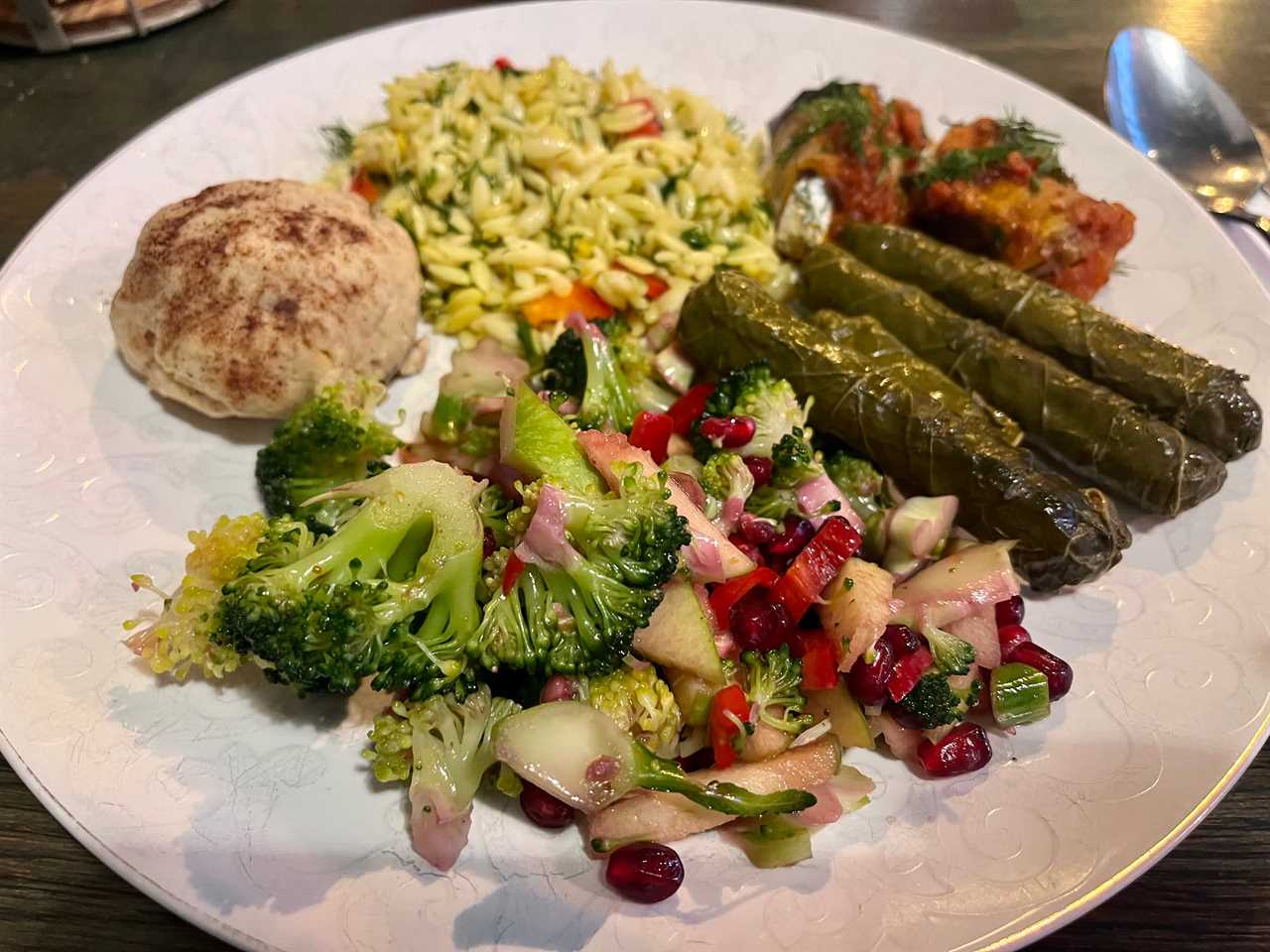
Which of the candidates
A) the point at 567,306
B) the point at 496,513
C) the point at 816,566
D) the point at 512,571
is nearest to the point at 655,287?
the point at 567,306

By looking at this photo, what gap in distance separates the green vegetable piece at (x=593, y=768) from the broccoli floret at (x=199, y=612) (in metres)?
1.01

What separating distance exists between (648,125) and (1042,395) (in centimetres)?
258

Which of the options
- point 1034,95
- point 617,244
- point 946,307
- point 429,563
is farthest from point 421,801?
point 1034,95

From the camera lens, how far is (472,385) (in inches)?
145

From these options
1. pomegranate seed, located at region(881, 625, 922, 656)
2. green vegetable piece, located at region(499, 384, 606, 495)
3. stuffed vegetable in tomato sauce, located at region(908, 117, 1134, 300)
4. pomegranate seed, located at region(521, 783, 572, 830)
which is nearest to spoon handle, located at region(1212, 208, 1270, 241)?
stuffed vegetable in tomato sauce, located at region(908, 117, 1134, 300)

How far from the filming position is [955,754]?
2.89 m

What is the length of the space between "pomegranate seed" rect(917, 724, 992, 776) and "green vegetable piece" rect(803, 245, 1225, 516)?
147 cm

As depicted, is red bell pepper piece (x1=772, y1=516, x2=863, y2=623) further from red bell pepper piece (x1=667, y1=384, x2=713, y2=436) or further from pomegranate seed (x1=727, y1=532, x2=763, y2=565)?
red bell pepper piece (x1=667, y1=384, x2=713, y2=436)

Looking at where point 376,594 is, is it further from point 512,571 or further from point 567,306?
point 567,306

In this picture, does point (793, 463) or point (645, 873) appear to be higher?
point (793, 463)

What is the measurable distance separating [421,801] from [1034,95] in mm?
5186

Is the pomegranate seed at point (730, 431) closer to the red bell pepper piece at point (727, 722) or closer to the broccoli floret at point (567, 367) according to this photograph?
the broccoli floret at point (567, 367)

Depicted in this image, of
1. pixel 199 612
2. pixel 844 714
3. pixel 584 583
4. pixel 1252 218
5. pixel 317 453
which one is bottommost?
pixel 844 714

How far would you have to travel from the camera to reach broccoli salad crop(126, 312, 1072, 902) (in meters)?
2.63
